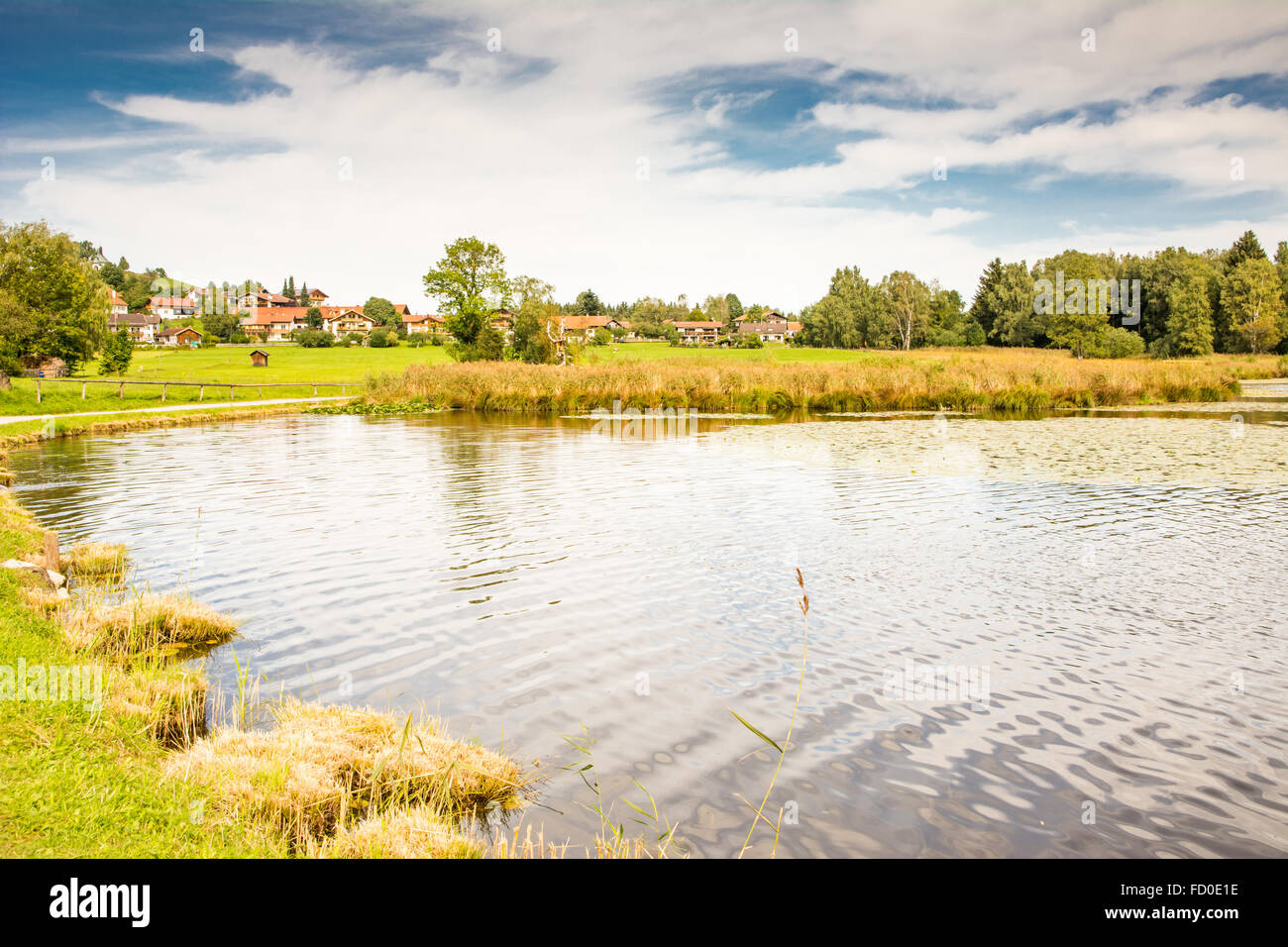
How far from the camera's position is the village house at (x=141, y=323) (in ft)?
422

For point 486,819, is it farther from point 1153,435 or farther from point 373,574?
point 1153,435

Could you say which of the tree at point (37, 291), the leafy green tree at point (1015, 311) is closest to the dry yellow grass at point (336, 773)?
the tree at point (37, 291)

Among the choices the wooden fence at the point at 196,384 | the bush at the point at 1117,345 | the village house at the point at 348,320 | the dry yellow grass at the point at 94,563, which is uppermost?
the village house at the point at 348,320

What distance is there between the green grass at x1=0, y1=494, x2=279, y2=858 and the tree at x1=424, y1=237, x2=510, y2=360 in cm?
7230

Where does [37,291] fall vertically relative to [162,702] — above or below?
above

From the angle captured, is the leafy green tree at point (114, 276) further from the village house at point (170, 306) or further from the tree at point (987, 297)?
the tree at point (987, 297)

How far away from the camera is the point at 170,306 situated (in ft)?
529

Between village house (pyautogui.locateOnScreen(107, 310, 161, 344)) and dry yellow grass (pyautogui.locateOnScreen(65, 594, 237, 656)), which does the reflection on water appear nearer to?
dry yellow grass (pyautogui.locateOnScreen(65, 594, 237, 656))

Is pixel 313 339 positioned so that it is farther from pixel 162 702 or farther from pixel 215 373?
pixel 162 702

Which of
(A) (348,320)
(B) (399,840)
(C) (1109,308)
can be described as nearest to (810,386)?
(B) (399,840)

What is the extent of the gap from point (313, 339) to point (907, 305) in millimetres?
88449

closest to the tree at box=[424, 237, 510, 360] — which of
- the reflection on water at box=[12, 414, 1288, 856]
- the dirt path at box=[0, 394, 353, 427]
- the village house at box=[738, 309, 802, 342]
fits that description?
the dirt path at box=[0, 394, 353, 427]

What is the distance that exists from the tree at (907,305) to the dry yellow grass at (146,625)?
11843 cm

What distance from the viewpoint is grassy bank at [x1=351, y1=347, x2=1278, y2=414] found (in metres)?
41.5
